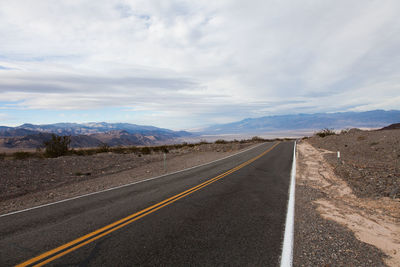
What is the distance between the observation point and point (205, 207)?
6270 millimetres

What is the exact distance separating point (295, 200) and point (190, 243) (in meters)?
4.33

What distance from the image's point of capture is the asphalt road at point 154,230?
371cm

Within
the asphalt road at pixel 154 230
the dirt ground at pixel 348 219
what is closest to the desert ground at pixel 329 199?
the dirt ground at pixel 348 219

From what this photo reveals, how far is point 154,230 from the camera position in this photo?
476cm

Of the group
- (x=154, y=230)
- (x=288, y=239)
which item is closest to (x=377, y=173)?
(x=288, y=239)

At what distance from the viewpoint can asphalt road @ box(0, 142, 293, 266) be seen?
3713mm

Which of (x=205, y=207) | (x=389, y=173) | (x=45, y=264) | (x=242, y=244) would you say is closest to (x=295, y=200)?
(x=205, y=207)

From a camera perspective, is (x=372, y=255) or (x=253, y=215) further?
(x=253, y=215)

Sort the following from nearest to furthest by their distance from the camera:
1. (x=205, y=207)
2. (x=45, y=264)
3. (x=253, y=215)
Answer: (x=45, y=264) < (x=253, y=215) < (x=205, y=207)

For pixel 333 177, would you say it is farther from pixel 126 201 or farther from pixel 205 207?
pixel 126 201

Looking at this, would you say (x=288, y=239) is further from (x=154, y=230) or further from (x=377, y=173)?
(x=377, y=173)

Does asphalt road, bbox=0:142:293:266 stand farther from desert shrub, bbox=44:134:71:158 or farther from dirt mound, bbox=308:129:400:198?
desert shrub, bbox=44:134:71:158

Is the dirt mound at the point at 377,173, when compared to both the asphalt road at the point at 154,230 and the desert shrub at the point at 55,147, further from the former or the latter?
the desert shrub at the point at 55,147

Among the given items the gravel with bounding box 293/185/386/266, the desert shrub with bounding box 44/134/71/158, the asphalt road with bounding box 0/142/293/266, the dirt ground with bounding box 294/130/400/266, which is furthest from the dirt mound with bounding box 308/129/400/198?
the desert shrub with bounding box 44/134/71/158
